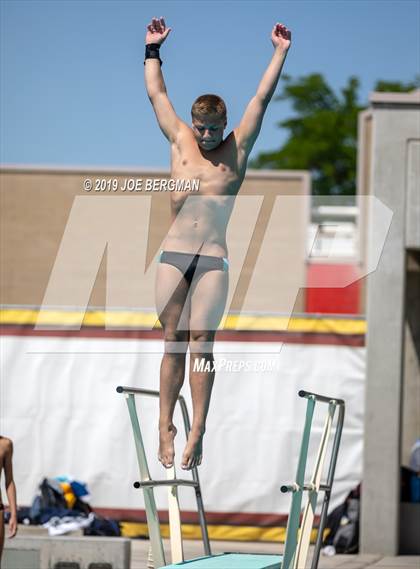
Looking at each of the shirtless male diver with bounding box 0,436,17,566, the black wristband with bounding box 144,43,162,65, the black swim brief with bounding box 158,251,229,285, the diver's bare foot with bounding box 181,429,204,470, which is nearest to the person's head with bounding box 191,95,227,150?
the black wristband with bounding box 144,43,162,65

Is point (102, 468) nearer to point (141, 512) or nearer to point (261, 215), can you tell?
point (141, 512)

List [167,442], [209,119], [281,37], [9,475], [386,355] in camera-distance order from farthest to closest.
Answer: [386,355] < [9,475] < [167,442] < [281,37] < [209,119]

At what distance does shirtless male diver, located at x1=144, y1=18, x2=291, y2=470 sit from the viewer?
5.28 m

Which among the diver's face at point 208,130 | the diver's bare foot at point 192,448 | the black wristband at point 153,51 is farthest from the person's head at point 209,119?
the diver's bare foot at point 192,448

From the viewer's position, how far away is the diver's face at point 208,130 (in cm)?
521

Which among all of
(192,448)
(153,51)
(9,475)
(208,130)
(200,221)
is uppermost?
(153,51)

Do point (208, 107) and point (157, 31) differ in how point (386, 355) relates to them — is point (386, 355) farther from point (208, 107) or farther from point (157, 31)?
point (208, 107)

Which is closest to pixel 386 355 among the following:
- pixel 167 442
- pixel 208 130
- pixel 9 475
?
pixel 9 475

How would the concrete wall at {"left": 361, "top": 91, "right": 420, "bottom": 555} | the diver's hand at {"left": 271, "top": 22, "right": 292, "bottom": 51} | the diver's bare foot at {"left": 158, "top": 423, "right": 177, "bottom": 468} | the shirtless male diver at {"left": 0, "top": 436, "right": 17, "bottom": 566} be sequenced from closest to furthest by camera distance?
the diver's hand at {"left": 271, "top": 22, "right": 292, "bottom": 51}, the diver's bare foot at {"left": 158, "top": 423, "right": 177, "bottom": 468}, the shirtless male diver at {"left": 0, "top": 436, "right": 17, "bottom": 566}, the concrete wall at {"left": 361, "top": 91, "right": 420, "bottom": 555}

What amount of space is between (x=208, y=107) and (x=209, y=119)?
51 millimetres

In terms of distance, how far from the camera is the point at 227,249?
5441 millimetres

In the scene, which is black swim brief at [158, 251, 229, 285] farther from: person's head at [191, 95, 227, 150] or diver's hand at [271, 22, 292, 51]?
diver's hand at [271, 22, 292, 51]

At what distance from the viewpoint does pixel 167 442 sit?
5637 mm

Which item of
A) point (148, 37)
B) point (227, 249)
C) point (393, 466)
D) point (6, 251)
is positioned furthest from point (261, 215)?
point (393, 466)
